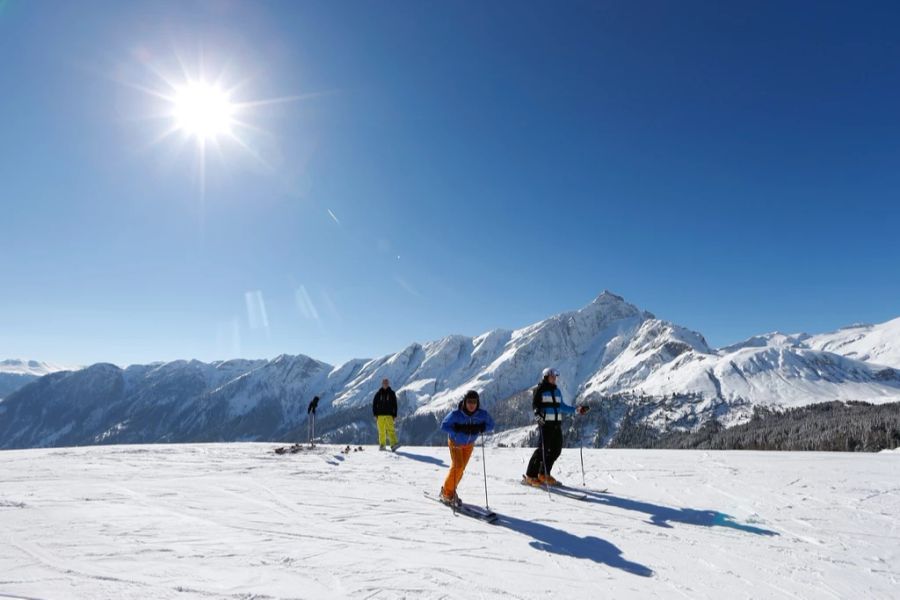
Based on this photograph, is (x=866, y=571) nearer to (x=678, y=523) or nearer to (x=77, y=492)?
(x=678, y=523)

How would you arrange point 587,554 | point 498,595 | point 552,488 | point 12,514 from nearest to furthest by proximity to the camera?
point 498,595, point 587,554, point 12,514, point 552,488

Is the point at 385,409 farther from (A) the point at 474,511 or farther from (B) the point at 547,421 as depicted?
(A) the point at 474,511

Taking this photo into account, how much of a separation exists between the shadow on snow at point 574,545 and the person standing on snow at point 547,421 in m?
3.43

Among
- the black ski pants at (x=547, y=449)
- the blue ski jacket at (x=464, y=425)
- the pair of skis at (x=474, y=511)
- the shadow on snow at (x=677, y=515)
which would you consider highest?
the blue ski jacket at (x=464, y=425)

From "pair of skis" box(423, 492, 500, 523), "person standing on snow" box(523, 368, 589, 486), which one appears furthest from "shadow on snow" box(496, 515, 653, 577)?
"person standing on snow" box(523, 368, 589, 486)

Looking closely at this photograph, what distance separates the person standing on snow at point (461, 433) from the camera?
29.6ft

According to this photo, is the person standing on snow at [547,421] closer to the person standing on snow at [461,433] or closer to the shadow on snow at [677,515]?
the shadow on snow at [677,515]

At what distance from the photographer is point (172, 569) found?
5.20m

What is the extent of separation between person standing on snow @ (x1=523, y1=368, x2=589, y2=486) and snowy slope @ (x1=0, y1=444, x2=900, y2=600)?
34.1 inches

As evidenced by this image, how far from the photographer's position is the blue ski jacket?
9.09m

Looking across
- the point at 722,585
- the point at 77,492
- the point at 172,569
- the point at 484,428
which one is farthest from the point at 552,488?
the point at 77,492

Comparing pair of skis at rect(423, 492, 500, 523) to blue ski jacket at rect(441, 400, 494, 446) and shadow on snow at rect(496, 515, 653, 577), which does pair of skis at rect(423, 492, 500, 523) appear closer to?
shadow on snow at rect(496, 515, 653, 577)

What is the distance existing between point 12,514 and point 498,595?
323 inches

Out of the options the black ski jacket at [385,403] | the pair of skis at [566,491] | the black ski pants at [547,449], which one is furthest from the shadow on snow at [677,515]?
the black ski jacket at [385,403]
